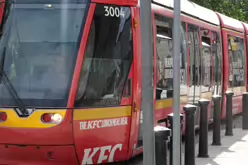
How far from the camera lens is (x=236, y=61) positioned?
1670 centimetres

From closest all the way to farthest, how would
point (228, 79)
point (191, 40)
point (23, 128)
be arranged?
point (23, 128), point (191, 40), point (228, 79)

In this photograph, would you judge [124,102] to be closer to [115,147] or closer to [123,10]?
[115,147]

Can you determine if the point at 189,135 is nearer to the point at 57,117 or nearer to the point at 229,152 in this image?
the point at 229,152

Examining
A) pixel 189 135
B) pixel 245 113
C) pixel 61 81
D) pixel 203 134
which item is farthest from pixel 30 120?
pixel 245 113

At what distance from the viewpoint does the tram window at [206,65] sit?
12594 millimetres

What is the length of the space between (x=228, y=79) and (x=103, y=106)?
8.45 metres

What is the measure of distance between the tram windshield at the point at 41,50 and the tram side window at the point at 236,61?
901 centimetres

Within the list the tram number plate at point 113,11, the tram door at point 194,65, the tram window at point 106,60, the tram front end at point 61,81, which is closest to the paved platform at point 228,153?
the tram door at point 194,65

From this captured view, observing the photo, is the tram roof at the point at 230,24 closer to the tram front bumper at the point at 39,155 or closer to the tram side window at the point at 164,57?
the tram side window at the point at 164,57

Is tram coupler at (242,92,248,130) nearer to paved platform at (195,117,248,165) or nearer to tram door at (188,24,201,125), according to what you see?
paved platform at (195,117,248,165)

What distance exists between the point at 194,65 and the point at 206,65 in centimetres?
122

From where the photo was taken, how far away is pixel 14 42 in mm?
7699

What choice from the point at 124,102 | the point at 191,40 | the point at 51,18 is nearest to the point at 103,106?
the point at 124,102

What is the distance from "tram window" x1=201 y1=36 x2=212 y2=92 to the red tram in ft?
15.0
